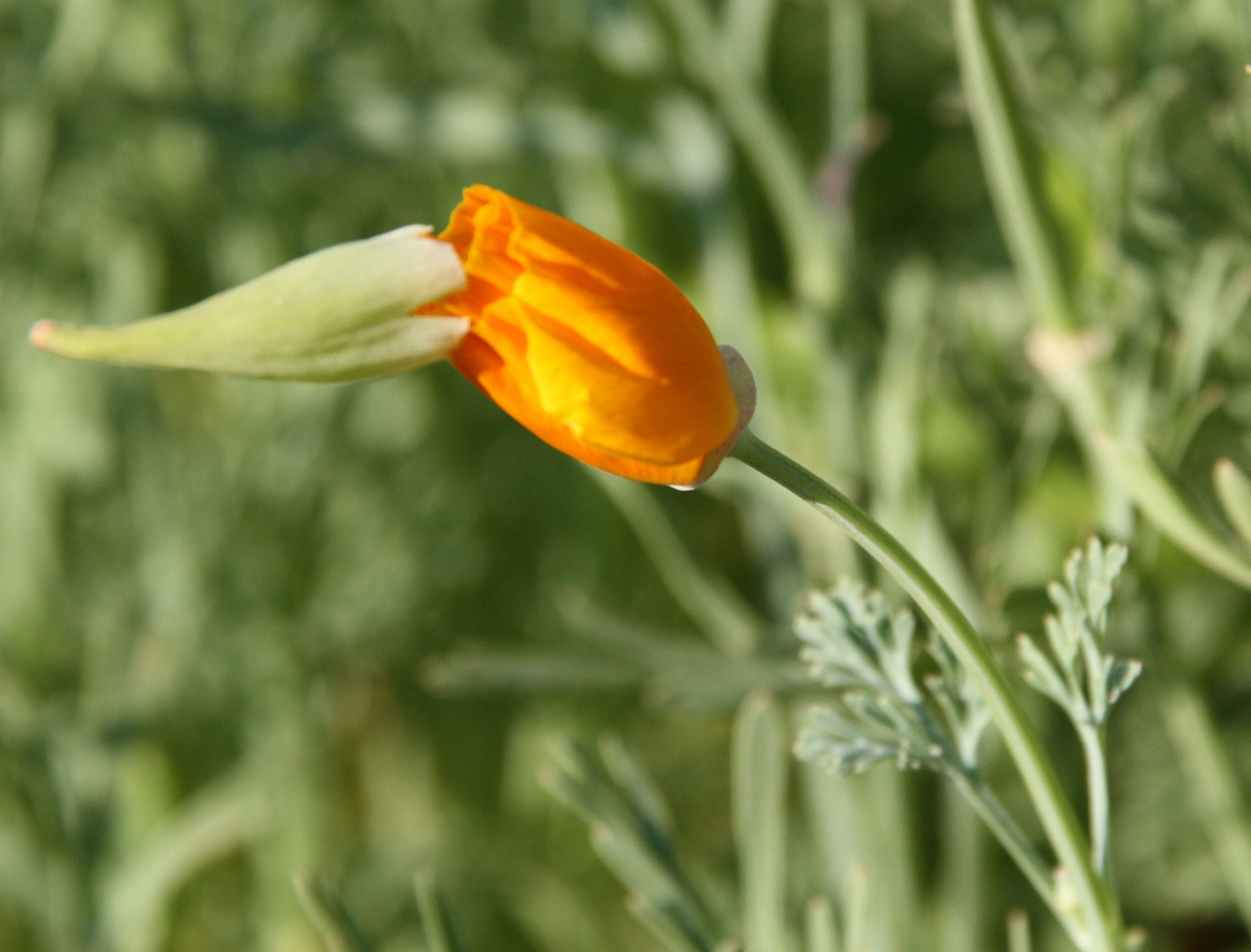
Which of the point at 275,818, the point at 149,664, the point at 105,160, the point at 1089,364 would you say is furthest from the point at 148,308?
the point at 1089,364

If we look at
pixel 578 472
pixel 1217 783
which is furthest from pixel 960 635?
pixel 578 472

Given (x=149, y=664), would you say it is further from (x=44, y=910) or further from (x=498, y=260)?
(x=498, y=260)

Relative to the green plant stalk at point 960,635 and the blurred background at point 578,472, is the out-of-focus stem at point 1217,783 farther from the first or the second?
the green plant stalk at point 960,635

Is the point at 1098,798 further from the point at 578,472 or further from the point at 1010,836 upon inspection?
the point at 578,472

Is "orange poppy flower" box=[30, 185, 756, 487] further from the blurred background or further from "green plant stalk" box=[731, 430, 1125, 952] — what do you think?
the blurred background

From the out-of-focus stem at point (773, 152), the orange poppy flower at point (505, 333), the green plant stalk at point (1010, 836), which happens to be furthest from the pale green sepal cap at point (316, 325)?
the out-of-focus stem at point (773, 152)

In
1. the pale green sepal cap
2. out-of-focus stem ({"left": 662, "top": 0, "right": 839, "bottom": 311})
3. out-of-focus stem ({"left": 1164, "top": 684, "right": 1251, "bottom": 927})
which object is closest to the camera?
the pale green sepal cap

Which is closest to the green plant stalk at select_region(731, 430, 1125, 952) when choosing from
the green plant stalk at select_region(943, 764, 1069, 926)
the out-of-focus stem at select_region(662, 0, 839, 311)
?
the green plant stalk at select_region(943, 764, 1069, 926)

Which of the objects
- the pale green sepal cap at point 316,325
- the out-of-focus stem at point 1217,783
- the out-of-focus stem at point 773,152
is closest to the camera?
the pale green sepal cap at point 316,325
